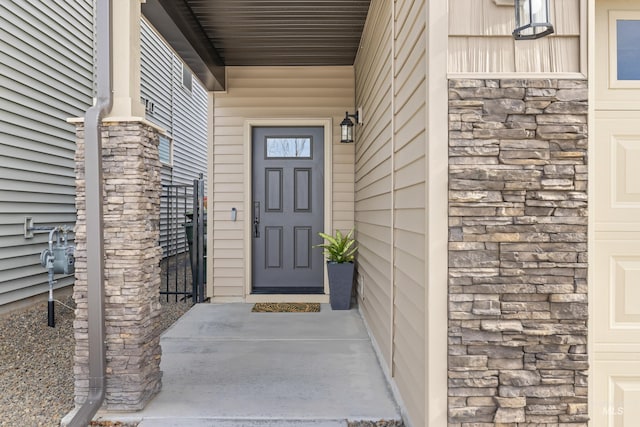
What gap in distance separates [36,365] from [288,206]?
2.81 m

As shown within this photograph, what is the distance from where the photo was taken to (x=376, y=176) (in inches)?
128

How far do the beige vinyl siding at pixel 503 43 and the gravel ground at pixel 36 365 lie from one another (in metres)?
2.57

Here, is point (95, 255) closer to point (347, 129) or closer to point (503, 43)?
point (503, 43)

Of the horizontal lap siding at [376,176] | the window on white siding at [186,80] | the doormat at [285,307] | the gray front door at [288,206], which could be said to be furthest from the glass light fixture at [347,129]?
the window on white siding at [186,80]

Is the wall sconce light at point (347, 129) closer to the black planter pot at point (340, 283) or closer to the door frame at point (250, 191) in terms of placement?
the door frame at point (250, 191)

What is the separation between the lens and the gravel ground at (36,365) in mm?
2281

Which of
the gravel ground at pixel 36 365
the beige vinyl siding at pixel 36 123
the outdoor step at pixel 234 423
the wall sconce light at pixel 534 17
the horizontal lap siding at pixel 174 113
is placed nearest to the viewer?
the wall sconce light at pixel 534 17

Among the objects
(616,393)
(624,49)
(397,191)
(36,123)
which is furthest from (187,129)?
(616,393)

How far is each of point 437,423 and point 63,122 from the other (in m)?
5.17

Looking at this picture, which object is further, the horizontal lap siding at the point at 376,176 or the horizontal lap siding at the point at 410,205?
the horizontal lap siding at the point at 376,176

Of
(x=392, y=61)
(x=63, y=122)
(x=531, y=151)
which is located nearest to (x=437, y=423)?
(x=531, y=151)

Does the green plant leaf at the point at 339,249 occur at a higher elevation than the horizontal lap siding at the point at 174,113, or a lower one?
lower

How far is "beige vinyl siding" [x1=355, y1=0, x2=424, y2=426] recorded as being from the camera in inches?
74.3

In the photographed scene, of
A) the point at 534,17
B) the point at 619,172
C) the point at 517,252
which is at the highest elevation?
the point at 534,17
